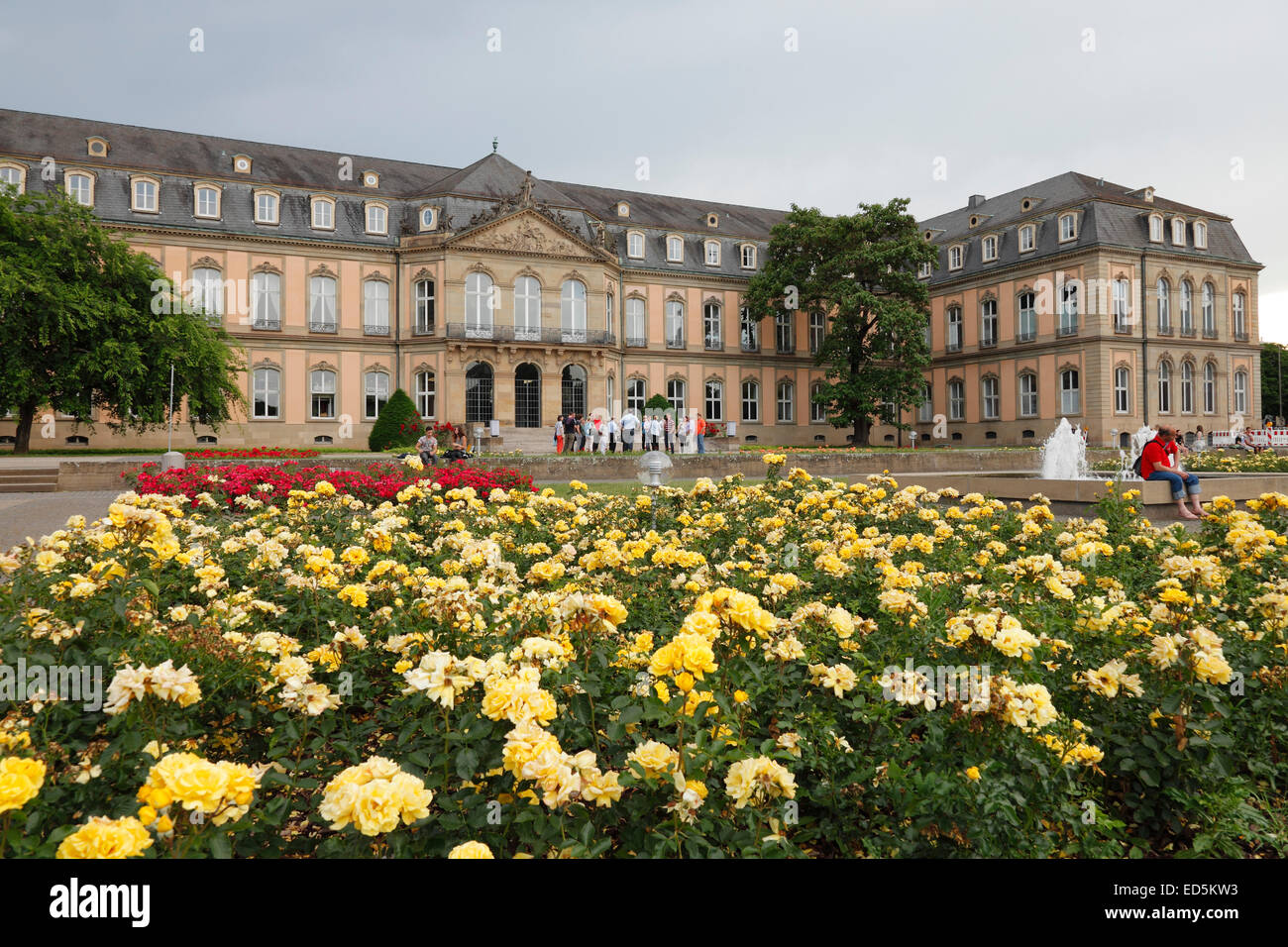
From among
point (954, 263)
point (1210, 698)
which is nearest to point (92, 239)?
point (1210, 698)

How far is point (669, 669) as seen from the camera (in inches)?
88.1

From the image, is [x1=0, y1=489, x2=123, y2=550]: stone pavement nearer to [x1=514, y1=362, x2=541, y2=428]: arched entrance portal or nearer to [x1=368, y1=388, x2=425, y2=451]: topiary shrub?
[x1=368, y1=388, x2=425, y2=451]: topiary shrub

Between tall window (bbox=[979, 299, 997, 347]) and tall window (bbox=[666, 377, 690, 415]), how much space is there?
1844cm

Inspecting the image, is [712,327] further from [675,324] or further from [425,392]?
[425,392]

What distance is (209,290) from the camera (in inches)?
1463

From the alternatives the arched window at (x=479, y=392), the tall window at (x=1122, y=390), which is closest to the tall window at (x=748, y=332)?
the arched window at (x=479, y=392)

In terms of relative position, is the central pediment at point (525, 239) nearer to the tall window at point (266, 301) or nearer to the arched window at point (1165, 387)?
the tall window at point (266, 301)

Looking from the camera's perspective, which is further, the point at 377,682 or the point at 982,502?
the point at 982,502

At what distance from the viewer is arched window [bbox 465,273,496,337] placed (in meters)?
38.0

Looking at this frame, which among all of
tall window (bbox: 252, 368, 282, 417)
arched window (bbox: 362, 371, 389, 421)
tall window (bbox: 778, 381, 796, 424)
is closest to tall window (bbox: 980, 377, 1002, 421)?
tall window (bbox: 778, 381, 796, 424)

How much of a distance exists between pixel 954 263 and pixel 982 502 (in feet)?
157

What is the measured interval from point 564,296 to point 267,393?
50.1ft

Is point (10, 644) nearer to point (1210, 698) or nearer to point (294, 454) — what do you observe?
point (1210, 698)
